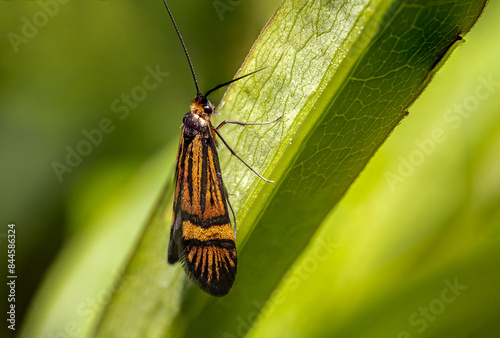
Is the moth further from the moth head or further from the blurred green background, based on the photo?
the blurred green background

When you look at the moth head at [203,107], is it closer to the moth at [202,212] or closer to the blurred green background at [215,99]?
the moth at [202,212]

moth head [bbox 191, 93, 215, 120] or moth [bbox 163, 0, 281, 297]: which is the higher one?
moth head [bbox 191, 93, 215, 120]

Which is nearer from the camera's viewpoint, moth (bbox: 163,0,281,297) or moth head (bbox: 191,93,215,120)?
moth (bbox: 163,0,281,297)

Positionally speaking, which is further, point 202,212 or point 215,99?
point 215,99

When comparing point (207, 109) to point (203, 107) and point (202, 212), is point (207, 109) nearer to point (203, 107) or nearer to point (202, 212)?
point (203, 107)

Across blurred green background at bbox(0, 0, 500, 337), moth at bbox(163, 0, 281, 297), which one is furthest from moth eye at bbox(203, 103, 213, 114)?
blurred green background at bbox(0, 0, 500, 337)

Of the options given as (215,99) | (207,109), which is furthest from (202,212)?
(215,99)

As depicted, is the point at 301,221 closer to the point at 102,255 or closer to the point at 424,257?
the point at 424,257
